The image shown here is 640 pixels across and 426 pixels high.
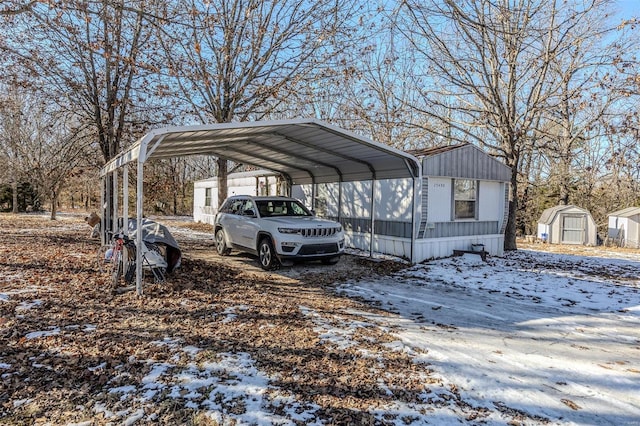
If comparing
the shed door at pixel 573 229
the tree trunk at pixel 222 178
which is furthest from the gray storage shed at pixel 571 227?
the tree trunk at pixel 222 178

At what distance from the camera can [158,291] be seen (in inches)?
261

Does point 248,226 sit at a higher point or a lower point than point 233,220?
lower

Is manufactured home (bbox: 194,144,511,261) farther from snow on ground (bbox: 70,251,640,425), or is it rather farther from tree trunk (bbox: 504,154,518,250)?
snow on ground (bbox: 70,251,640,425)

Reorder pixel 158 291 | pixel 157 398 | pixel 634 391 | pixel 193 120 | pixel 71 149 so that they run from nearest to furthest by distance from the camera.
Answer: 1. pixel 157 398
2. pixel 634 391
3. pixel 158 291
4. pixel 71 149
5. pixel 193 120

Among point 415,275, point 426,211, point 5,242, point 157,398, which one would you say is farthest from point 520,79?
point 5,242

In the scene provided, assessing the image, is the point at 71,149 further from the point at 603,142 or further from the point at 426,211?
the point at 603,142

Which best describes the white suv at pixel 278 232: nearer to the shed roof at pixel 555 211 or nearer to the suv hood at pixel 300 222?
the suv hood at pixel 300 222

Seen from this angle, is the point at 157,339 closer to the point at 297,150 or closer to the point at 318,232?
the point at 318,232

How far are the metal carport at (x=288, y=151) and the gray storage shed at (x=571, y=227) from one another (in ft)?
58.5

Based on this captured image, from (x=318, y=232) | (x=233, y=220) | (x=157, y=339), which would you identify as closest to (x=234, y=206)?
(x=233, y=220)

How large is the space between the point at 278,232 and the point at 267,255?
0.71m

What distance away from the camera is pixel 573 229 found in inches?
950

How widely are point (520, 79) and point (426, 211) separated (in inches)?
258

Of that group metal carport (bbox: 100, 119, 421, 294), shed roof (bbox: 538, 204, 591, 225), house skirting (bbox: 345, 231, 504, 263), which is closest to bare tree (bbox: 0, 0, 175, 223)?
metal carport (bbox: 100, 119, 421, 294)
